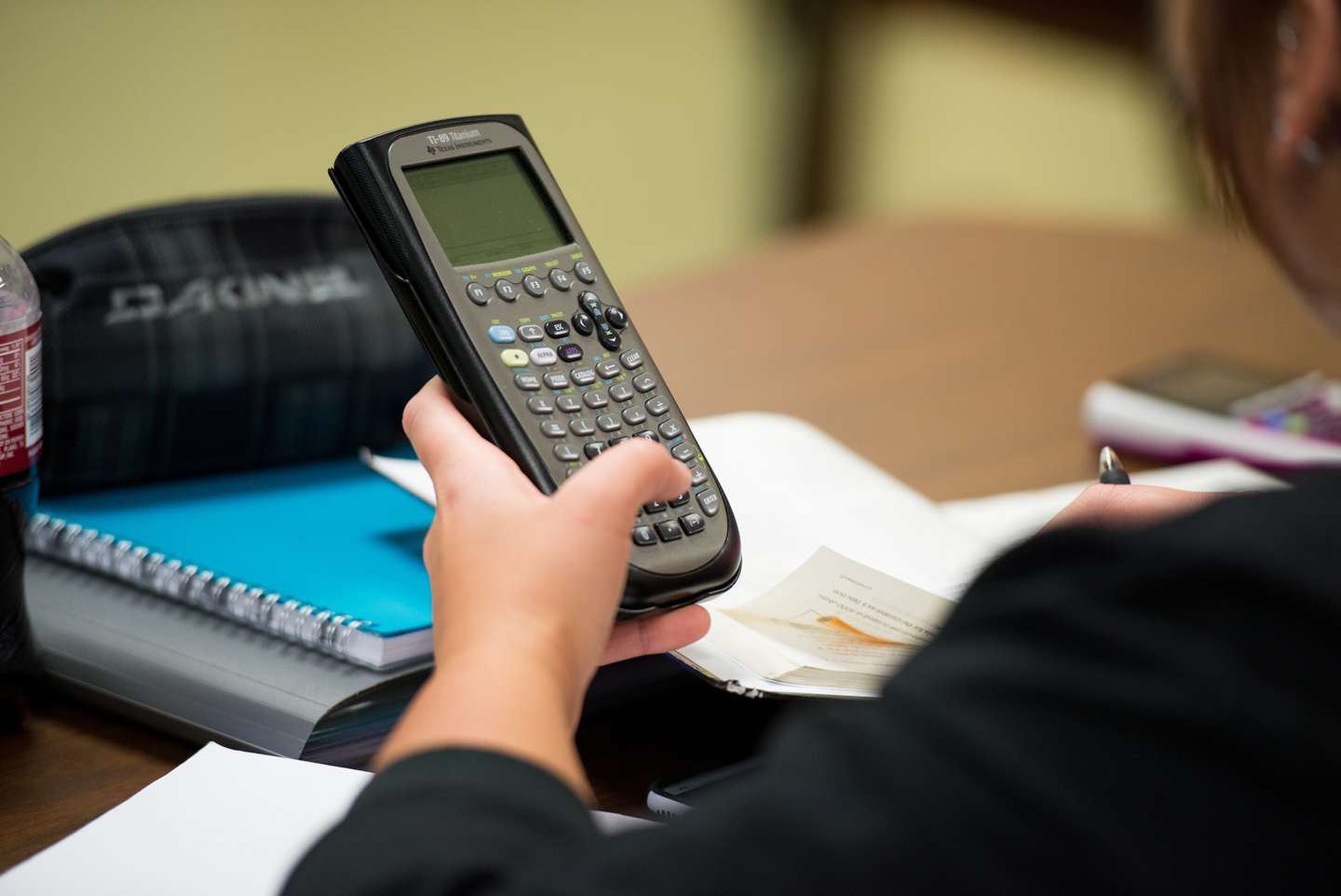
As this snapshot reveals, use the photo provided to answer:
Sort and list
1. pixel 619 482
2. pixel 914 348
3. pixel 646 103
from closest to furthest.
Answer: pixel 619 482 < pixel 914 348 < pixel 646 103

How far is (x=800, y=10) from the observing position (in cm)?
250

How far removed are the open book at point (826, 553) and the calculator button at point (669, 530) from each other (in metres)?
0.04

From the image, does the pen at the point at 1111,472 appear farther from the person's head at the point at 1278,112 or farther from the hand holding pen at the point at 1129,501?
the person's head at the point at 1278,112

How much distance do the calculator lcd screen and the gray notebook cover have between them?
16 cm

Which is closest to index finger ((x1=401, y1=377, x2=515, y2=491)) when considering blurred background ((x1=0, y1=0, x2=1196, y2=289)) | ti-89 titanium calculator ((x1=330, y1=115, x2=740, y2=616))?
ti-89 titanium calculator ((x1=330, y1=115, x2=740, y2=616))

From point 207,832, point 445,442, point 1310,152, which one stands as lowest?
point 207,832

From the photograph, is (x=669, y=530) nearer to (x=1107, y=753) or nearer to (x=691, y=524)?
(x=691, y=524)

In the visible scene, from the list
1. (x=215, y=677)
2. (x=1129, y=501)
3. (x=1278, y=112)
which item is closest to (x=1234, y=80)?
(x=1278, y=112)

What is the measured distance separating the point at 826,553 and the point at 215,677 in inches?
9.1

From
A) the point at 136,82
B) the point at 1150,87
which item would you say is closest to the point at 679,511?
the point at 136,82

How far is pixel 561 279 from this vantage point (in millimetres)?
573

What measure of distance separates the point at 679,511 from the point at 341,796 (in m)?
0.15

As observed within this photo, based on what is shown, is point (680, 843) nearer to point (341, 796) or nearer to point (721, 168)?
point (341, 796)

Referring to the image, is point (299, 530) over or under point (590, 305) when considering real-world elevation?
under
